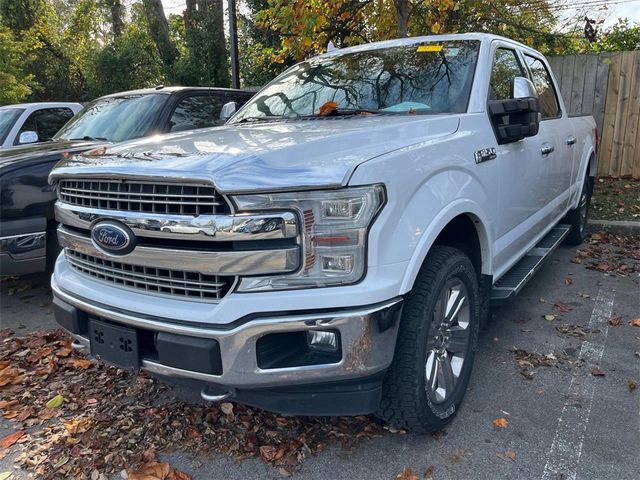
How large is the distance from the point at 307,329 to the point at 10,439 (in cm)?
191

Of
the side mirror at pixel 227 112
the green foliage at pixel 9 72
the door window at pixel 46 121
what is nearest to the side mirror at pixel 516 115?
the side mirror at pixel 227 112

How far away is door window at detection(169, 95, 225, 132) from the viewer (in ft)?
17.8

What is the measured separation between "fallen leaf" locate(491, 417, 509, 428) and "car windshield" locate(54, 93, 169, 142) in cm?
406

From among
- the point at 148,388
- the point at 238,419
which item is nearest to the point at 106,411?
the point at 148,388

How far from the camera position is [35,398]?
326 centimetres

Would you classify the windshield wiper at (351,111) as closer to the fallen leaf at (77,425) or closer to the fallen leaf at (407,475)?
the fallen leaf at (407,475)

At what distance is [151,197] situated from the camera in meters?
2.19

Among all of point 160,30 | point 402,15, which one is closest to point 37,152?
point 402,15

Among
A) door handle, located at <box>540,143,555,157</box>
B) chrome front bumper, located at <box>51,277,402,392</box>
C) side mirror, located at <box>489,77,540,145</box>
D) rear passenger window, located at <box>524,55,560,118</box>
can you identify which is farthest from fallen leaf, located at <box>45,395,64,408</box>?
rear passenger window, located at <box>524,55,560,118</box>

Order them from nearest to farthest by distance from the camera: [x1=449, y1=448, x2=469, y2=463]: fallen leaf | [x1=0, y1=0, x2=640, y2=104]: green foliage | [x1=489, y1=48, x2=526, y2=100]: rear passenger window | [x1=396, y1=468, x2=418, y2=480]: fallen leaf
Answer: [x1=396, y1=468, x2=418, y2=480]: fallen leaf → [x1=449, y1=448, x2=469, y2=463]: fallen leaf → [x1=489, y1=48, x2=526, y2=100]: rear passenger window → [x1=0, y1=0, x2=640, y2=104]: green foliage

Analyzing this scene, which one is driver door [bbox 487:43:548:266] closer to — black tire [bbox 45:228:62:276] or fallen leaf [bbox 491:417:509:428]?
fallen leaf [bbox 491:417:509:428]

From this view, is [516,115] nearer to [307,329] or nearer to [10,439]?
[307,329]

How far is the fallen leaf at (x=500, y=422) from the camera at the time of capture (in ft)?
9.10

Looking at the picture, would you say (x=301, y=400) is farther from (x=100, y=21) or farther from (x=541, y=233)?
(x=100, y=21)
